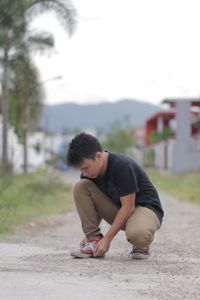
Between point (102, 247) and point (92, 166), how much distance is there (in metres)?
0.69

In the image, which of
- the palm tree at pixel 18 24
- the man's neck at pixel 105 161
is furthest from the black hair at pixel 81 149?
the palm tree at pixel 18 24

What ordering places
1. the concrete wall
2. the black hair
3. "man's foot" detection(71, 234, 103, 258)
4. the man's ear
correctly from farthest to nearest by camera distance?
the concrete wall < "man's foot" detection(71, 234, 103, 258) < the man's ear < the black hair

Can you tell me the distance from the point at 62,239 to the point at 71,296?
4606 mm

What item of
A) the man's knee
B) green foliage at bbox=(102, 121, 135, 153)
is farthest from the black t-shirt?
green foliage at bbox=(102, 121, 135, 153)

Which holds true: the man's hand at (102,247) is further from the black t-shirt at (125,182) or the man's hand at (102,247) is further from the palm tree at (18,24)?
the palm tree at (18,24)

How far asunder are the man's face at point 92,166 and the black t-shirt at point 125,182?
0.41ft

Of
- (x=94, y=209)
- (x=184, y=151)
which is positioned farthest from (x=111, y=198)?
(x=184, y=151)

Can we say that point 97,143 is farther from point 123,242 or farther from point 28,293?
point 123,242

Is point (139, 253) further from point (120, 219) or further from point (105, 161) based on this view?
point (105, 161)

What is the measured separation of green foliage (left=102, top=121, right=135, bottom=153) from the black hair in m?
67.4

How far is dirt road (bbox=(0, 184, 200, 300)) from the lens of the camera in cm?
476

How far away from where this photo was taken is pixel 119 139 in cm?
7944

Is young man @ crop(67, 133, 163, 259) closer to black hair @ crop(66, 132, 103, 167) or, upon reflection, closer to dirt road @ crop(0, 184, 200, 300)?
black hair @ crop(66, 132, 103, 167)

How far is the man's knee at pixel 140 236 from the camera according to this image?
6.39m
